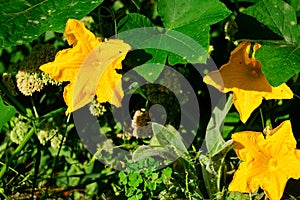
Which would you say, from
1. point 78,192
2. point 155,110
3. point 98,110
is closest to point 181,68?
point 155,110

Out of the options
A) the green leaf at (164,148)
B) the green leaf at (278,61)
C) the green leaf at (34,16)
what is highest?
the green leaf at (34,16)

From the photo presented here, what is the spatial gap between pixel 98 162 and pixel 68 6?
0.67 m

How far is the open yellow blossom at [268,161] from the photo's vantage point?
1663 millimetres

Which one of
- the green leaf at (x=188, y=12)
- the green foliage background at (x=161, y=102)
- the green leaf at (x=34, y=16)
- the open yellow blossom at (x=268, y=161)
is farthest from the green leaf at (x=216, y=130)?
the green leaf at (x=34, y=16)

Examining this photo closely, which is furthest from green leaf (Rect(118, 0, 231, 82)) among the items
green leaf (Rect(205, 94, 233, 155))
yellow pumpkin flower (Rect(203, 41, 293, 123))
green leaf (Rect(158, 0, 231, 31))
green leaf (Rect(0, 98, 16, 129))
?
green leaf (Rect(0, 98, 16, 129))

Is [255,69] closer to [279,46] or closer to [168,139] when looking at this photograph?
[279,46]

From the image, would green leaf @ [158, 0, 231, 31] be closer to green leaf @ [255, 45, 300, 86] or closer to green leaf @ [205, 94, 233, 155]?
green leaf @ [255, 45, 300, 86]

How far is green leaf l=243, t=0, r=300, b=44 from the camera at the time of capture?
181 cm

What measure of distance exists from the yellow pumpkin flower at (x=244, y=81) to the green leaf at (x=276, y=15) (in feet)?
0.33

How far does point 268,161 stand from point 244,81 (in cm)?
25

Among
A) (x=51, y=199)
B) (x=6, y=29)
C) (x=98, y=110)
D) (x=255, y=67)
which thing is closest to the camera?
(x=6, y=29)

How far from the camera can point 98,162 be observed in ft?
7.30

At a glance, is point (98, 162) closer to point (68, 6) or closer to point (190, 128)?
point (190, 128)

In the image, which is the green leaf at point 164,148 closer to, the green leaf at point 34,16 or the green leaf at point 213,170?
the green leaf at point 213,170
